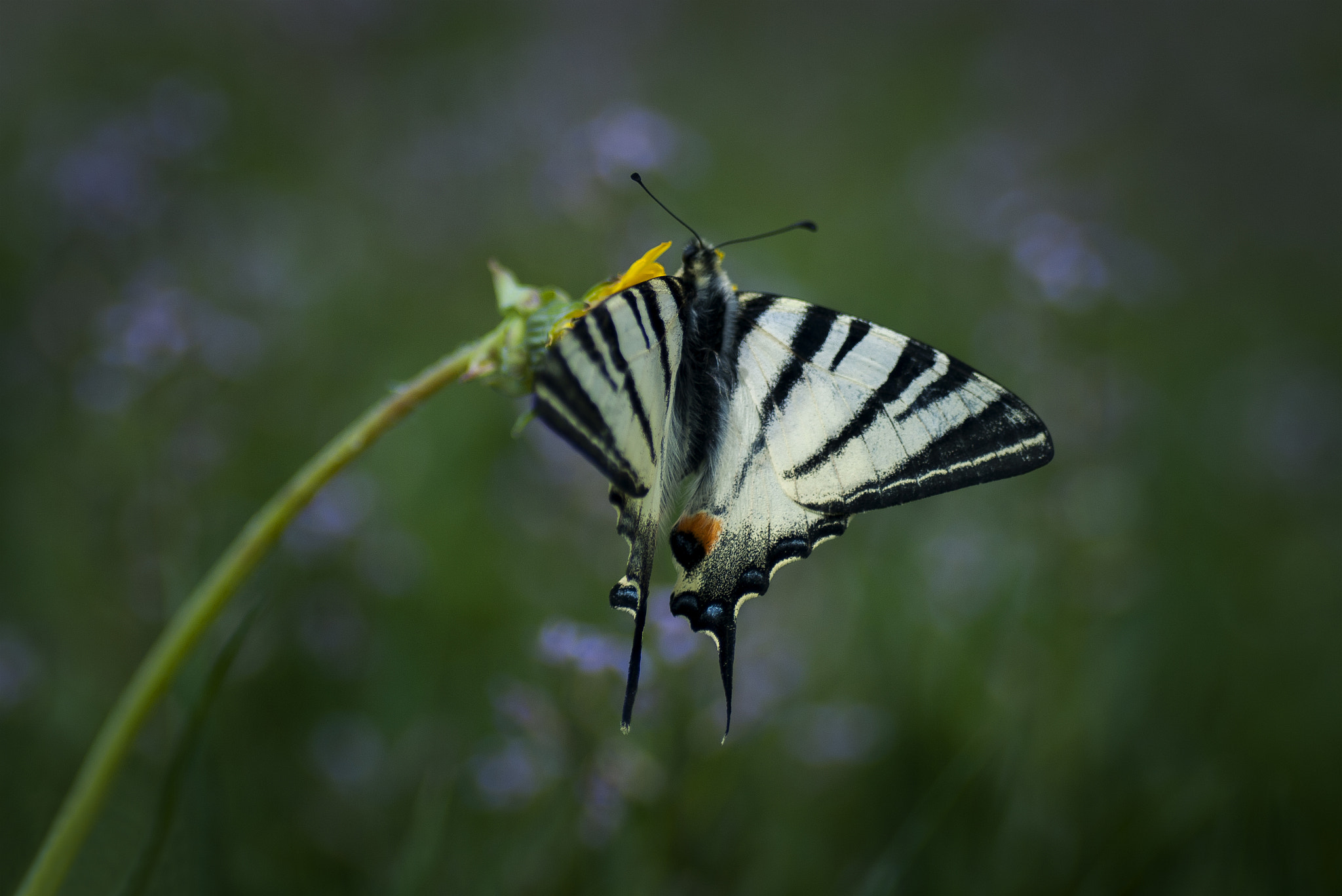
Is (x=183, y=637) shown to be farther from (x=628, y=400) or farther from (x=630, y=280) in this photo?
(x=630, y=280)

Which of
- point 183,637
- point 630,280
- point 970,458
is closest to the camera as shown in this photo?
point 183,637

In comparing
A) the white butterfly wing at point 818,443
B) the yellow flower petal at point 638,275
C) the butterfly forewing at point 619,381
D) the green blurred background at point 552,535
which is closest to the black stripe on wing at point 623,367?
the butterfly forewing at point 619,381

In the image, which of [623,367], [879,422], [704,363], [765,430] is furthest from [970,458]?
[623,367]

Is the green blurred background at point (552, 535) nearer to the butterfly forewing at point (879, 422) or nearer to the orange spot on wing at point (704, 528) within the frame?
the orange spot on wing at point (704, 528)

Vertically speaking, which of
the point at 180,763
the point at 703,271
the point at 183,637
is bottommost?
the point at 180,763

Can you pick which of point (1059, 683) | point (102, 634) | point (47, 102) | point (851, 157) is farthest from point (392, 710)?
point (851, 157)

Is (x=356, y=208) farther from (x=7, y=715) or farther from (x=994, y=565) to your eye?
(x=994, y=565)
